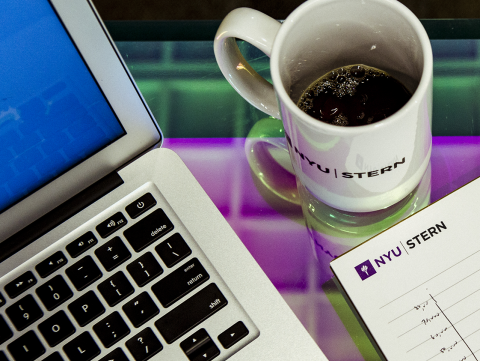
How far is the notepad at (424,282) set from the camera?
0.34 metres

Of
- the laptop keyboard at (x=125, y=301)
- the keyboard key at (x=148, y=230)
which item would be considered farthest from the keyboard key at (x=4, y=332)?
the keyboard key at (x=148, y=230)

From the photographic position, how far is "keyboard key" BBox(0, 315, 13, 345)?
36 centimetres

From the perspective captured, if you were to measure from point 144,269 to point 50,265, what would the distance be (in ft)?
0.24

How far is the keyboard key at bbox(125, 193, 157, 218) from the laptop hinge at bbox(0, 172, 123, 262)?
3 cm

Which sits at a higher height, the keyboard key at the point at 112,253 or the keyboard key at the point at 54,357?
the keyboard key at the point at 112,253

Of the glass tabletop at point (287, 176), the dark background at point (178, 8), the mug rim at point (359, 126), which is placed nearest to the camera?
the mug rim at point (359, 126)

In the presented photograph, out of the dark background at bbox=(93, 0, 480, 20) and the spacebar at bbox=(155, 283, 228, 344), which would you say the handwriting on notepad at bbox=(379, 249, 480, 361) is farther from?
the dark background at bbox=(93, 0, 480, 20)

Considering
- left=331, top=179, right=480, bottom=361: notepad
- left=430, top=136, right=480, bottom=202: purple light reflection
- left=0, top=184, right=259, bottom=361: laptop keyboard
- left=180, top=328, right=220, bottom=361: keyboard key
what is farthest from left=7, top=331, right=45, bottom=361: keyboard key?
left=430, top=136, right=480, bottom=202: purple light reflection

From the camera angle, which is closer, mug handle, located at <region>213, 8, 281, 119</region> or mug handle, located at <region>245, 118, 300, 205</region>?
mug handle, located at <region>213, 8, 281, 119</region>

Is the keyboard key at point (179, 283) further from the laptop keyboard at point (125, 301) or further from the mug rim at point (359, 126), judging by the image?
the mug rim at point (359, 126)

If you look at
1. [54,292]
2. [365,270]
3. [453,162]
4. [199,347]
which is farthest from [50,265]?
[453,162]

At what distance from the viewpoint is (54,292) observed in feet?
1.19

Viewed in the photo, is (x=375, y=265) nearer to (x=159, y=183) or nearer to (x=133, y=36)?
(x=159, y=183)

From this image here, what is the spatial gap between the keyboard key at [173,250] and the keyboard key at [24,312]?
0.31ft
